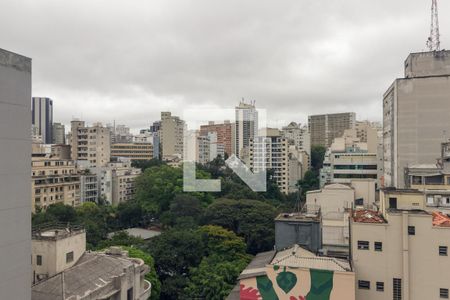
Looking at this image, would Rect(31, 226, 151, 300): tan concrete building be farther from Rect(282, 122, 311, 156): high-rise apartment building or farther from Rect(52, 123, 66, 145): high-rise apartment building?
Rect(52, 123, 66, 145): high-rise apartment building

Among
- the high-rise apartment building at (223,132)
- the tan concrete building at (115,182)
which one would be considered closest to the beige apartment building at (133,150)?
the tan concrete building at (115,182)

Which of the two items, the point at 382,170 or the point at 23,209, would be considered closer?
the point at 23,209

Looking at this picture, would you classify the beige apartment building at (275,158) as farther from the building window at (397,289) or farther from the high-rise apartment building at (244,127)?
the building window at (397,289)

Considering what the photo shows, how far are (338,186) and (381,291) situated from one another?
919 centimetres

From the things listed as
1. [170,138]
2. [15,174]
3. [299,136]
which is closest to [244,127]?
[170,138]

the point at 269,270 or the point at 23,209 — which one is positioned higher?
the point at 23,209

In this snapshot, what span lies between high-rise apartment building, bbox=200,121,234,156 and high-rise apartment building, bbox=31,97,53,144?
3293 cm

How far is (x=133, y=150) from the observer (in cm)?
4547

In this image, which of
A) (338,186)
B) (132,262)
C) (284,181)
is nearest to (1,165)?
(132,262)

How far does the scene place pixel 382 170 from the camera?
82.7 ft

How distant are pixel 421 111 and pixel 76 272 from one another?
58.9 feet

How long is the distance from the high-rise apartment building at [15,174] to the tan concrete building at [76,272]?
2.51 metres

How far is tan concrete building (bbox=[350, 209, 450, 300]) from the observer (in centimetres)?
834

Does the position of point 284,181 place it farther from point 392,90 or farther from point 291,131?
point 291,131
